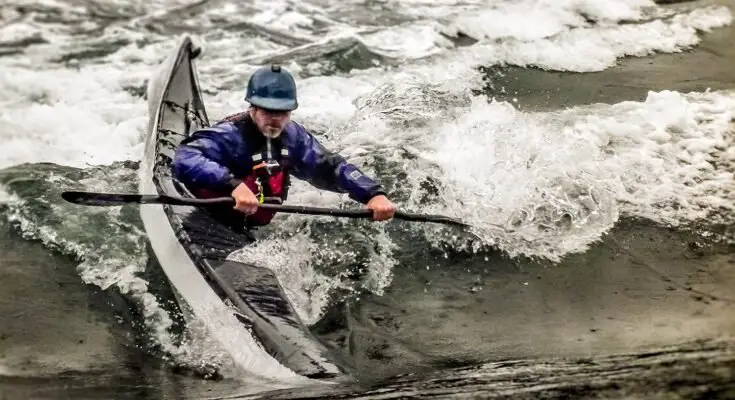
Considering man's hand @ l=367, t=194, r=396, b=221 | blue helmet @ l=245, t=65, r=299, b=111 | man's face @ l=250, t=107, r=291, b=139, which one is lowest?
man's hand @ l=367, t=194, r=396, b=221

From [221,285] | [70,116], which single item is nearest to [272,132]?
[221,285]

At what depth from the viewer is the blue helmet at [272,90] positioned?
4.00 m

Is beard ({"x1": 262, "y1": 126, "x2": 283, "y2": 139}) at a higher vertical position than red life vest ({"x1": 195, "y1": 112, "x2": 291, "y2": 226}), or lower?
higher

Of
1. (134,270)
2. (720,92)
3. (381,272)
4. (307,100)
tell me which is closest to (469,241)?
(381,272)

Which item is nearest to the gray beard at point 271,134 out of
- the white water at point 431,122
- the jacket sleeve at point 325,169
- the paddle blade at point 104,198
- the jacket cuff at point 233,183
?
the jacket sleeve at point 325,169

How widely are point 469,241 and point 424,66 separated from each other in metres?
3.74

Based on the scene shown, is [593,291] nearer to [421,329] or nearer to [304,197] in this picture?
[421,329]

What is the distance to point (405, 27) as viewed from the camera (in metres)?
9.60

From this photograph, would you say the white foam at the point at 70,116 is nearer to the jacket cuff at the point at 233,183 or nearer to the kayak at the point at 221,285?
the kayak at the point at 221,285

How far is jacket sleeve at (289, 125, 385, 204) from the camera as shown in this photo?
4281 mm

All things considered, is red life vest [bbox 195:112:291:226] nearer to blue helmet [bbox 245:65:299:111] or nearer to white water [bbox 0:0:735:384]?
blue helmet [bbox 245:65:299:111]

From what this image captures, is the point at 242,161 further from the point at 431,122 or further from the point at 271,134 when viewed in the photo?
the point at 431,122

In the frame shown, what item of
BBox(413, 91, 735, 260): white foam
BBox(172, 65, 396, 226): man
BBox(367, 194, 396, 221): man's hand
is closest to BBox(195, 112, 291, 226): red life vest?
BBox(172, 65, 396, 226): man

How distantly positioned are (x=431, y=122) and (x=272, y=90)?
3.17 m
